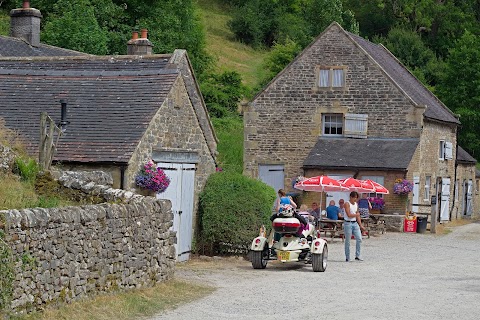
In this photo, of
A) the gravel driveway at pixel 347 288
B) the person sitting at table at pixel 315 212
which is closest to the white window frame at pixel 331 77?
the person sitting at table at pixel 315 212

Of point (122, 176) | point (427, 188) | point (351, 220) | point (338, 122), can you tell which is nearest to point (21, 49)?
point (338, 122)

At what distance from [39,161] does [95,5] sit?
112ft

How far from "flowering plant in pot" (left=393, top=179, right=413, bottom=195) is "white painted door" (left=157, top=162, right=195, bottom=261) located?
577 inches

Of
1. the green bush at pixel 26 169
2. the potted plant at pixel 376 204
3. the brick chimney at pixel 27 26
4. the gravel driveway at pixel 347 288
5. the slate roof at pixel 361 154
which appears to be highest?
the brick chimney at pixel 27 26

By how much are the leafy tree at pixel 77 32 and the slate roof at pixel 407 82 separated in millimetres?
11593

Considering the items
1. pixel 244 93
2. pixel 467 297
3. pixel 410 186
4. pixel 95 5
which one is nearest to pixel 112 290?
pixel 467 297

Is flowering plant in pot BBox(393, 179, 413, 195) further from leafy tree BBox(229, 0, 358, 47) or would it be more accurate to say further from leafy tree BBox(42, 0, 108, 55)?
leafy tree BBox(229, 0, 358, 47)

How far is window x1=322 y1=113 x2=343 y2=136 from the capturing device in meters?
38.5

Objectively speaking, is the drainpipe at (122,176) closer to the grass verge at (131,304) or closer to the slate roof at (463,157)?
the grass verge at (131,304)

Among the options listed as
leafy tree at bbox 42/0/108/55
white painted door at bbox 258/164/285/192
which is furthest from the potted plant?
leafy tree at bbox 42/0/108/55

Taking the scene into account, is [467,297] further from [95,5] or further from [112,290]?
[95,5]

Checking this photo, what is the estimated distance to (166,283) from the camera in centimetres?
1627

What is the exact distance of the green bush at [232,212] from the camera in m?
21.8

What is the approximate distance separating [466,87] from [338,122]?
52.2 ft
